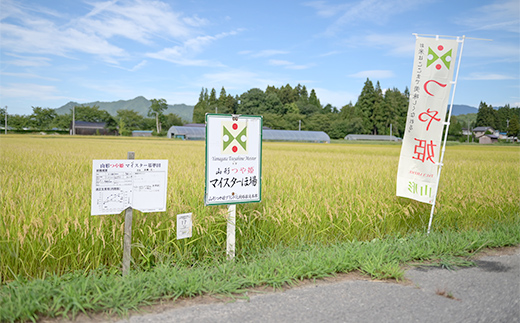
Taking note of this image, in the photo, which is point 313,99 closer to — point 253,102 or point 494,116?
point 253,102

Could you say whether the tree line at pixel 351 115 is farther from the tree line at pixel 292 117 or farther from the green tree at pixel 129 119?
the green tree at pixel 129 119

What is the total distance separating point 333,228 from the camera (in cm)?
487

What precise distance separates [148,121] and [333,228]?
85356 millimetres

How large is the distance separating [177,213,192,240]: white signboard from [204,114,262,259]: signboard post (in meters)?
0.25

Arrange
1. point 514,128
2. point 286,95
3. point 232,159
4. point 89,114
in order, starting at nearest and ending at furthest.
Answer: point 232,159 → point 514,128 → point 89,114 → point 286,95

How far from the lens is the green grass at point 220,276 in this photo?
2732 millimetres

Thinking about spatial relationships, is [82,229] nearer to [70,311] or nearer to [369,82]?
[70,311]

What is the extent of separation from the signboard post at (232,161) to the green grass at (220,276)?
64cm

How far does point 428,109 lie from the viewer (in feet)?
17.3

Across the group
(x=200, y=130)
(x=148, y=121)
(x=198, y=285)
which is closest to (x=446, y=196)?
(x=198, y=285)

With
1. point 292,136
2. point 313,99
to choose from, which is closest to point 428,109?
point 292,136

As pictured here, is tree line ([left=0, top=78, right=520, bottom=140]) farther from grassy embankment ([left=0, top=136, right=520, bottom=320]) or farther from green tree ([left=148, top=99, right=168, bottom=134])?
grassy embankment ([left=0, top=136, right=520, bottom=320])

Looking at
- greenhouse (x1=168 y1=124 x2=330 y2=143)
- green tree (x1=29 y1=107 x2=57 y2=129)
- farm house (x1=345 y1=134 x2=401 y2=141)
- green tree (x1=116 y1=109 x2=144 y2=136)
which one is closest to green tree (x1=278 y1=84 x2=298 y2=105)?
farm house (x1=345 y1=134 x2=401 y2=141)

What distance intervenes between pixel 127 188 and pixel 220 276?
1164 mm
